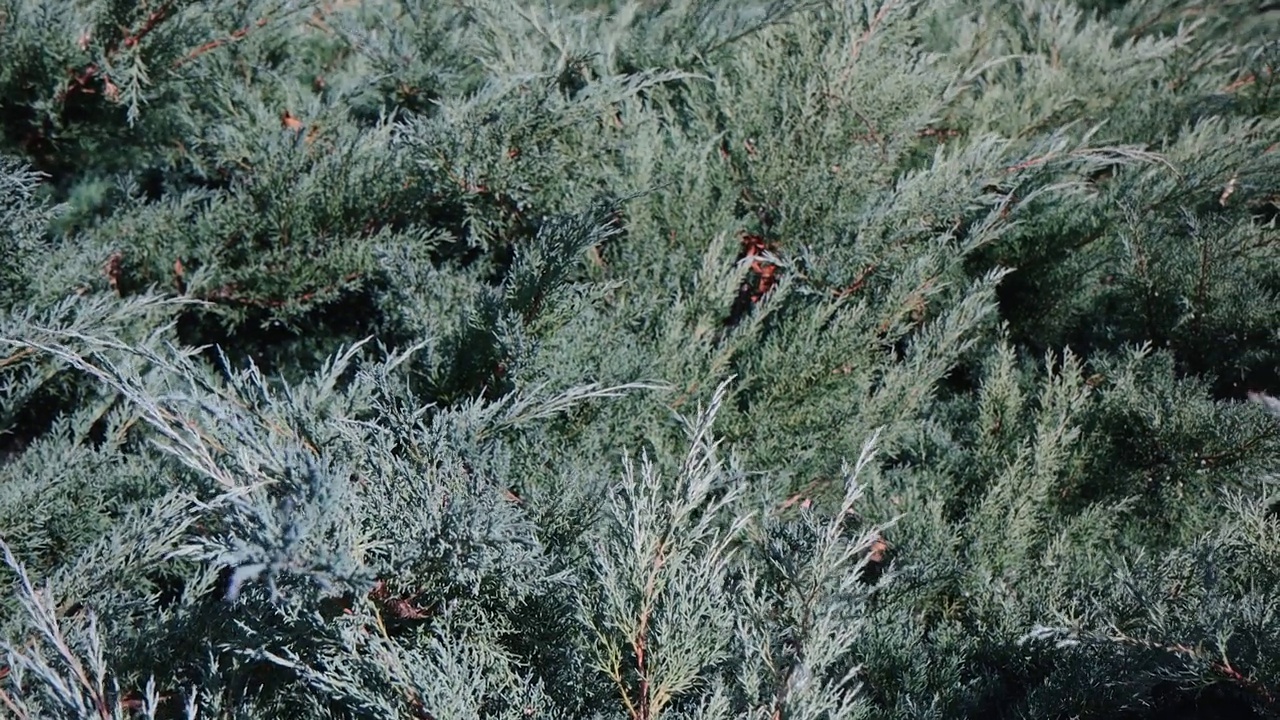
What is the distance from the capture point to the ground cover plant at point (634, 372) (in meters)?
1.47

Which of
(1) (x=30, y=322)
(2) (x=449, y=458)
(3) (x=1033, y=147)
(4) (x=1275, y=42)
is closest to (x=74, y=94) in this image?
(1) (x=30, y=322)

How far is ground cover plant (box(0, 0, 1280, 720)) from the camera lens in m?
1.47

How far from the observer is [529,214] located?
8.23 feet

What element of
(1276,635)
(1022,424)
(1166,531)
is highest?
(1276,635)

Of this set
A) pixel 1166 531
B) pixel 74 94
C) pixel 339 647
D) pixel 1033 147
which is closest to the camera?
pixel 339 647

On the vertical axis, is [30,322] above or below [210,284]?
above

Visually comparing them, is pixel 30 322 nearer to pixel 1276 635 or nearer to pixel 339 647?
pixel 339 647

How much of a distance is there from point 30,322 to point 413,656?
1332 mm

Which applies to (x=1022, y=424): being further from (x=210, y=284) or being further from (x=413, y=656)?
(x=210, y=284)

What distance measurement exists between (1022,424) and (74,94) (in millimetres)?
2857

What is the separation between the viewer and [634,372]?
2.09m

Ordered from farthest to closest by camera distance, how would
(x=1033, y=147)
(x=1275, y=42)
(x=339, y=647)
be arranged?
(x=1275, y=42)
(x=1033, y=147)
(x=339, y=647)

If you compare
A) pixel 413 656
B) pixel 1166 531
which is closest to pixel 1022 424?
pixel 1166 531

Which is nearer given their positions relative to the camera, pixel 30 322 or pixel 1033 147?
pixel 30 322
